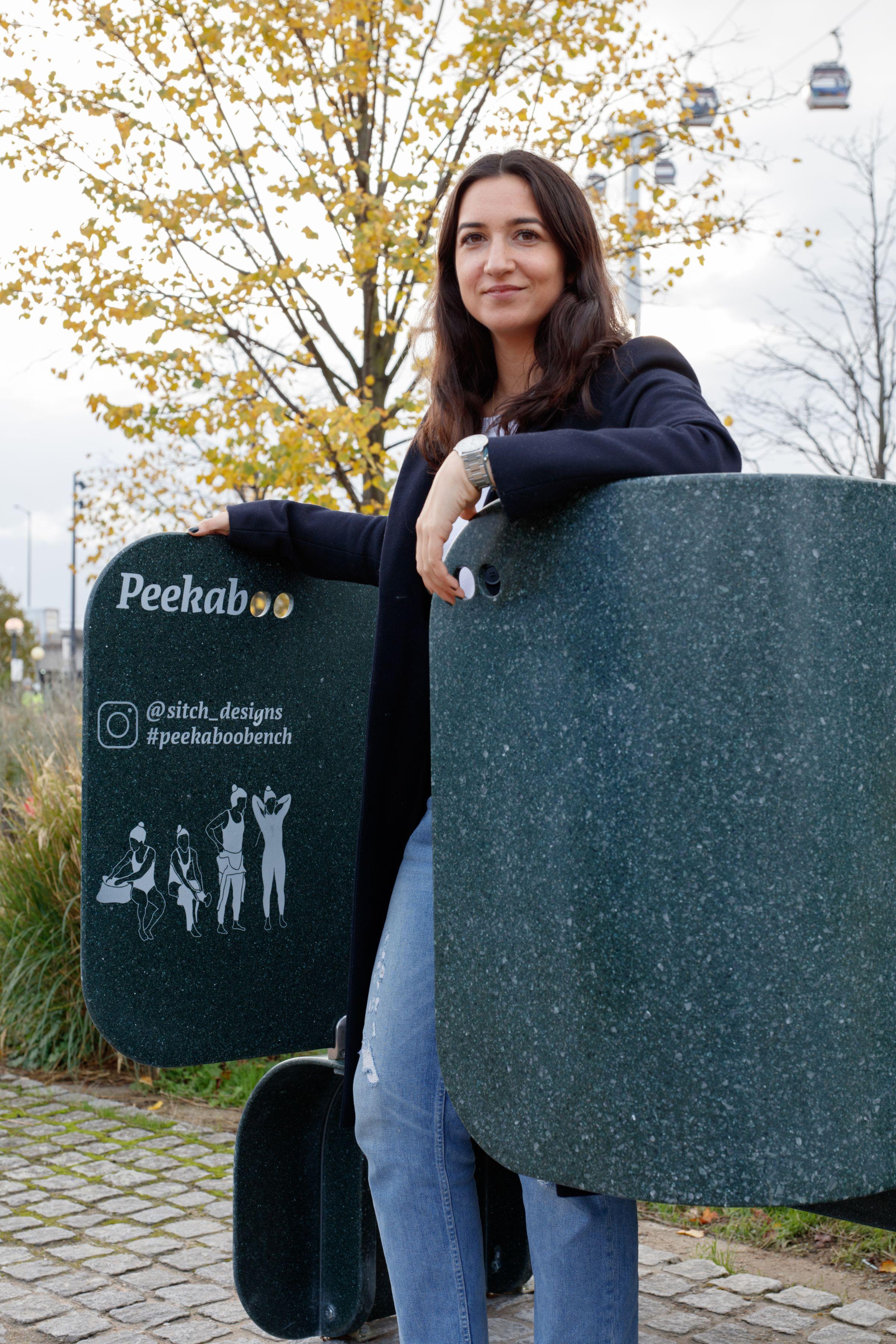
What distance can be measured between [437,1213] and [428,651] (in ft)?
2.66

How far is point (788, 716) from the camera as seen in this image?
4.61 feet

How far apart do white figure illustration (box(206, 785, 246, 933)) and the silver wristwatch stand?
122 centimetres

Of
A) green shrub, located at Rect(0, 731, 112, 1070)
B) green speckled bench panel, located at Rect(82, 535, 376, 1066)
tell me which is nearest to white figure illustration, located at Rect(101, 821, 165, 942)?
green speckled bench panel, located at Rect(82, 535, 376, 1066)

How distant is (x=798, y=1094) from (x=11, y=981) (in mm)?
4372

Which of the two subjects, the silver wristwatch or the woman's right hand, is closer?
the silver wristwatch

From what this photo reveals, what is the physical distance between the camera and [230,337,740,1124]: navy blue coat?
1496 millimetres

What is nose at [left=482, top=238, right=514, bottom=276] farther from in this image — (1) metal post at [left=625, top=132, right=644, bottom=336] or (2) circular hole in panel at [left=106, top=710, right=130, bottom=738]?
(1) metal post at [left=625, top=132, right=644, bottom=336]

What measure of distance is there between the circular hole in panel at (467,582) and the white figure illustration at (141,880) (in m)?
1.16

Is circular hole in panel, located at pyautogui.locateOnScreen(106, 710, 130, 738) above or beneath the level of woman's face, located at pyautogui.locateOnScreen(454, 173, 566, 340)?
beneath

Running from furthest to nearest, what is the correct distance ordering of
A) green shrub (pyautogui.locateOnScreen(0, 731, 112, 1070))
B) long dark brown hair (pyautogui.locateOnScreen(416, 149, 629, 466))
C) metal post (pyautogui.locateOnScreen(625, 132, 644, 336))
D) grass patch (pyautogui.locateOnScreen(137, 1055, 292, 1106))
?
metal post (pyautogui.locateOnScreen(625, 132, 644, 336)) < green shrub (pyautogui.locateOnScreen(0, 731, 112, 1070)) < grass patch (pyautogui.locateOnScreen(137, 1055, 292, 1106)) < long dark brown hair (pyautogui.locateOnScreen(416, 149, 629, 466))

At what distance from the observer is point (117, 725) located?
2.49 meters

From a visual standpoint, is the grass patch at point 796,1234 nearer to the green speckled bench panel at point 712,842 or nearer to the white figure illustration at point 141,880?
the white figure illustration at point 141,880

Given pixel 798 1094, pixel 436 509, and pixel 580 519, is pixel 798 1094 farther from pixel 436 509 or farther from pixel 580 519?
pixel 436 509

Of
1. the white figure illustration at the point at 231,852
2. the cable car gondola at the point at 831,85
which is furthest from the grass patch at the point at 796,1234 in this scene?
the cable car gondola at the point at 831,85
